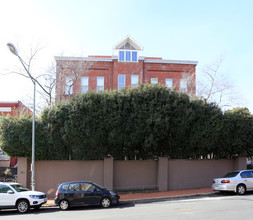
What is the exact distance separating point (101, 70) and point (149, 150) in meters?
12.4

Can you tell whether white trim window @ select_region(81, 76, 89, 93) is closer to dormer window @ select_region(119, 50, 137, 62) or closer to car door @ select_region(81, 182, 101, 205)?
dormer window @ select_region(119, 50, 137, 62)

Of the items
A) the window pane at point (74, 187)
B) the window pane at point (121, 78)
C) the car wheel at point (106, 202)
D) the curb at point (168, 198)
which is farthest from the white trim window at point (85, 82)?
the car wheel at point (106, 202)

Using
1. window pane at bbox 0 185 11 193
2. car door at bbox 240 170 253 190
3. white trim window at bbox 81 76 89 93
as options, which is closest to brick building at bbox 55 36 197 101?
white trim window at bbox 81 76 89 93

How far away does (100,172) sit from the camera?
17688 millimetres

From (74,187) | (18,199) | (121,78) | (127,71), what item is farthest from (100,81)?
(18,199)

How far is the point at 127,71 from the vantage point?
89.4ft

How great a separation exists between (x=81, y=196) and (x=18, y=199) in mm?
3031

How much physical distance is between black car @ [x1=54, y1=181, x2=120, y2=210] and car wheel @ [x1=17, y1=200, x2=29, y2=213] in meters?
1.41

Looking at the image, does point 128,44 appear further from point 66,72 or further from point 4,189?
point 4,189

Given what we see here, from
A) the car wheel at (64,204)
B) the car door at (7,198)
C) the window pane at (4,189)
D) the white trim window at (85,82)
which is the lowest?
the car wheel at (64,204)

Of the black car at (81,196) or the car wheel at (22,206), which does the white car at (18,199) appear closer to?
the car wheel at (22,206)

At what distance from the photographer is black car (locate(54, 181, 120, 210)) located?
42.2 ft

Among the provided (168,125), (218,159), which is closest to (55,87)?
(168,125)

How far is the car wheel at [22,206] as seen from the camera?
41.9 feet
